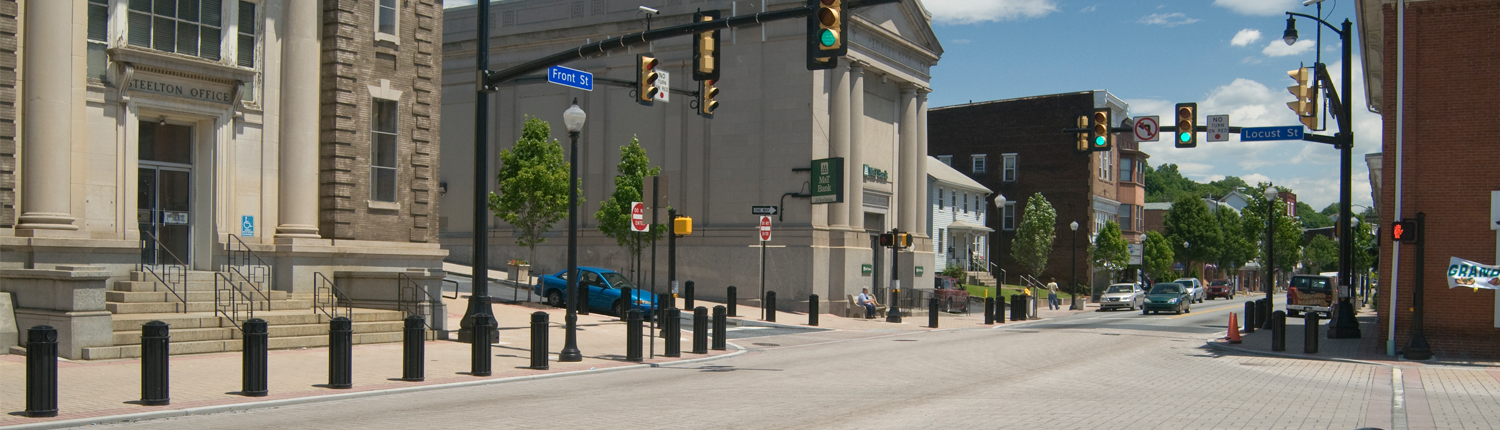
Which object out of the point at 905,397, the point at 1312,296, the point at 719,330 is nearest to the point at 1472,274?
the point at 905,397

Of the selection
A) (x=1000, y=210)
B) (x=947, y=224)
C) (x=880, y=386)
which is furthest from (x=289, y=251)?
(x=947, y=224)

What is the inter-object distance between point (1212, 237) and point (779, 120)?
53994mm

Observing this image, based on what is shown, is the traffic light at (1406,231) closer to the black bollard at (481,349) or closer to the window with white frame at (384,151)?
the black bollard at (481,349)

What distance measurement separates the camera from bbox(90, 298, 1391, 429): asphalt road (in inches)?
408

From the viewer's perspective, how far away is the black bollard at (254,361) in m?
11.8

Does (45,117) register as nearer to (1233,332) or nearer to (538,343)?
(538,343)

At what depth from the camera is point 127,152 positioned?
1806 cm

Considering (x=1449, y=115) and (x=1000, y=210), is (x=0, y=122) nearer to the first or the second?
(x=1449, y=115)

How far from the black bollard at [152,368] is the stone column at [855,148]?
2887 cm

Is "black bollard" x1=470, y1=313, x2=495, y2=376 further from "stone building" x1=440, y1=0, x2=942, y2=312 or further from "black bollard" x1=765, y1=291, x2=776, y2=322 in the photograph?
"stone building" x1=440, y1=0, x2=942, y2=312

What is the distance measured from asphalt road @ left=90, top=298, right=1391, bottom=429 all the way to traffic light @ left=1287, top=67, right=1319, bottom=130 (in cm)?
526

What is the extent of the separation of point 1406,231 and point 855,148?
20.5m

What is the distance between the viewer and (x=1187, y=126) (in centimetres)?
2359

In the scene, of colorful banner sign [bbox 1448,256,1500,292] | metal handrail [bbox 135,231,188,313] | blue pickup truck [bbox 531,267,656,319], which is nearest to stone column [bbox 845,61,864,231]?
blue pickup truck [bbox 531,267,656,319]
